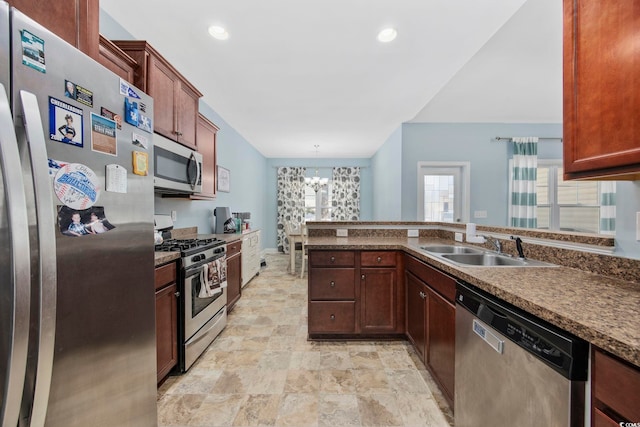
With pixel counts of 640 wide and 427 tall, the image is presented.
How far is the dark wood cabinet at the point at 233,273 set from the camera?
9.72 ft

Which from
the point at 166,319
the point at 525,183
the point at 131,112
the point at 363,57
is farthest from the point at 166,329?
the point at 525,183

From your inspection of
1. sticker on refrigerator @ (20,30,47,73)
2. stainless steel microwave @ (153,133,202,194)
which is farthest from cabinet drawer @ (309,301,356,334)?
sticker on refrigerator @ (20,30,47,73)

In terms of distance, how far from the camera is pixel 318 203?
23.7 feet

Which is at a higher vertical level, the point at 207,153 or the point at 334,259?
the point at 207,153

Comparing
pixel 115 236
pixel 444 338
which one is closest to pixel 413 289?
pixel 444 338

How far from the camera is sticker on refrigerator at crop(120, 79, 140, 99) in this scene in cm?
105

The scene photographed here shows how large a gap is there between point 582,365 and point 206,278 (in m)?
2.17

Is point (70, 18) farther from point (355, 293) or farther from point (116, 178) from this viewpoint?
point (355, 293)

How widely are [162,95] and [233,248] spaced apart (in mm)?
1751

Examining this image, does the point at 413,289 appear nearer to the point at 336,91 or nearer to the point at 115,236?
the point at 115,236

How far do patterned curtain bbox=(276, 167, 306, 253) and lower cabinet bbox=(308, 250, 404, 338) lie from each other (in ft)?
15.5

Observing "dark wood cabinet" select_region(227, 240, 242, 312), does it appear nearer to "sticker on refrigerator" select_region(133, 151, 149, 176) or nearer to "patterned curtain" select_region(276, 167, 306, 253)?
"sticker on refrigerator" select_region(133, 151, 149, 176)

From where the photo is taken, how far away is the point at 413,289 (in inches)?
82.9

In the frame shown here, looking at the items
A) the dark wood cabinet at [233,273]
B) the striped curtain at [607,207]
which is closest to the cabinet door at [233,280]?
the dark wood cabinet at [233,273]
